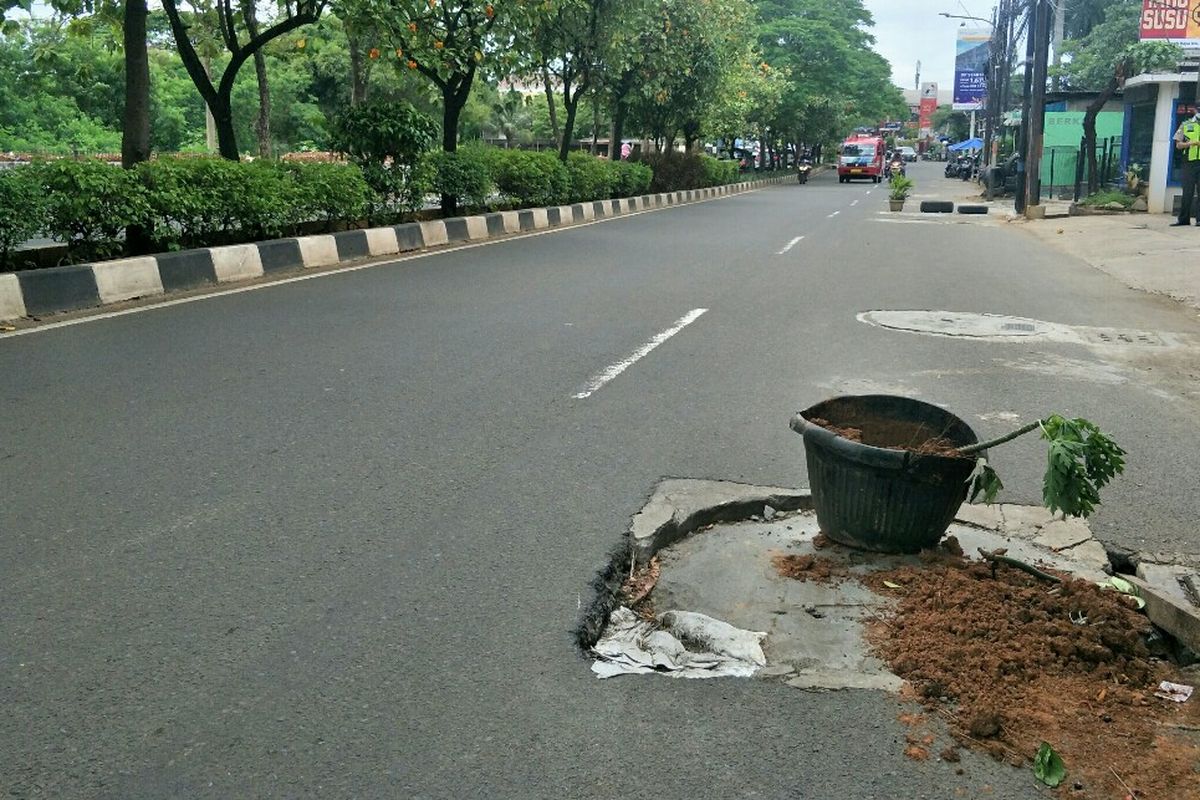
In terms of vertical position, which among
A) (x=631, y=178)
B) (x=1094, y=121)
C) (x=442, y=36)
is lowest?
(x=631, y=178)

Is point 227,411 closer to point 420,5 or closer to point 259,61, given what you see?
point 420,5

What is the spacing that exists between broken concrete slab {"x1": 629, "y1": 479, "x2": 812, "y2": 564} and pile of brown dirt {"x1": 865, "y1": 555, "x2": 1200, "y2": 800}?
794 mm

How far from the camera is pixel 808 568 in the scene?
3.77m

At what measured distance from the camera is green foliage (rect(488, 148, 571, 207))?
1902 centimetres

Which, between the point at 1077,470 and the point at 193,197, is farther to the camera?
the point at 193,197

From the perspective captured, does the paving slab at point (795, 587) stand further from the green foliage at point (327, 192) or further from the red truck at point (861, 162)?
the red truck at point (861, 162)

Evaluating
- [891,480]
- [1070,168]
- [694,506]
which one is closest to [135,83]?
[694,506]

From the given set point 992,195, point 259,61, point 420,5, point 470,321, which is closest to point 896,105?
point 992,195

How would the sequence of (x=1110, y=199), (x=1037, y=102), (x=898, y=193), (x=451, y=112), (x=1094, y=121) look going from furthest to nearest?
1. (x=898, y=193)
2. (x=1094, y=121)
3. (x=1110, y=199)
4. (x=1037, y=102)
5. (x=451, y=112)

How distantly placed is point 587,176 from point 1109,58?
88.3 feet

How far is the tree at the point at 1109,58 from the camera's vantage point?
27.6m

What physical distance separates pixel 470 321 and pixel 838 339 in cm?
284

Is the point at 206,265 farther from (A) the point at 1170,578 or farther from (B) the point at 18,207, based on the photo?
(A) the point at 1170,578

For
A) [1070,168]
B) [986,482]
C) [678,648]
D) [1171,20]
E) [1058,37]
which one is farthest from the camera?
[1058,37]
